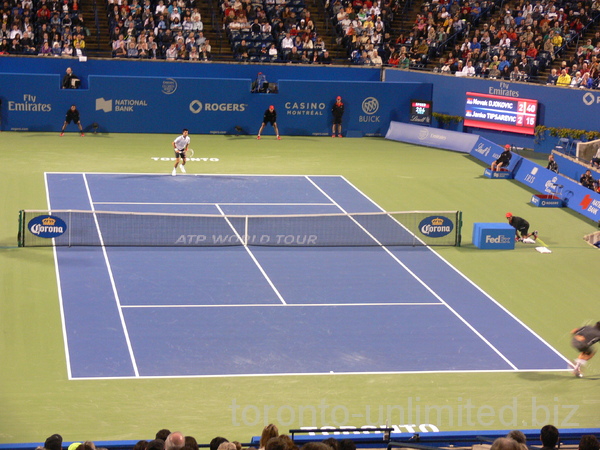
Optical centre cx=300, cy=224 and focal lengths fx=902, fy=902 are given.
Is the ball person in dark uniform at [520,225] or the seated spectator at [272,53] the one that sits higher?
the seated spectator at [272,53]

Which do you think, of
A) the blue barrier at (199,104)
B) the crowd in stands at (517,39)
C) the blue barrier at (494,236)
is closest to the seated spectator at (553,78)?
the crowd in stands at (517,39)

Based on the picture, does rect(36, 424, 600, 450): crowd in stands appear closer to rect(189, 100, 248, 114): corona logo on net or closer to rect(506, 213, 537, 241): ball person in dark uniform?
rect(506, 213, 537, 241): ball person in dark uniform

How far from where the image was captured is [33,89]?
127 ft

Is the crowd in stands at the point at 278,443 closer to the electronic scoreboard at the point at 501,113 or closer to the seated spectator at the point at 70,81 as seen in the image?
the electronic scoreboard at the point at 501,113

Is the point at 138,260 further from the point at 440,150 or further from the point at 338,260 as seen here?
the point at 440,150

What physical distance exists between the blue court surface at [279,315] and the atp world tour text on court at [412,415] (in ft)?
4.97

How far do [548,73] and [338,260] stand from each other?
Result: 73.1 ft

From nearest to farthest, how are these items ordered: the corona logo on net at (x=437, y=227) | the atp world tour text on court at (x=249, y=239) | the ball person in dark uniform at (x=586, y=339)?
the ball person in dark uniform at (x=586, y=339) → the atp world tour text on court at (x=249, y=239) → the corona logo on net at (x=437, y=227)

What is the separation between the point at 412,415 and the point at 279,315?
4.97 metres

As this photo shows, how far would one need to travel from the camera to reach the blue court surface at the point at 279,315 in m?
16.6

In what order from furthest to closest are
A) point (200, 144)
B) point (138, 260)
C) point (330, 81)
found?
point (330, 81) < point (200, 144) < point (138, 260)

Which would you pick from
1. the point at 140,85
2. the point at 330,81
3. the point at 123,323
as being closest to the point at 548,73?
the point at 330,81

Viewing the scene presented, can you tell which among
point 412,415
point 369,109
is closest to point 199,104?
point 369,109

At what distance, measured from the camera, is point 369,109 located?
42438 mm
